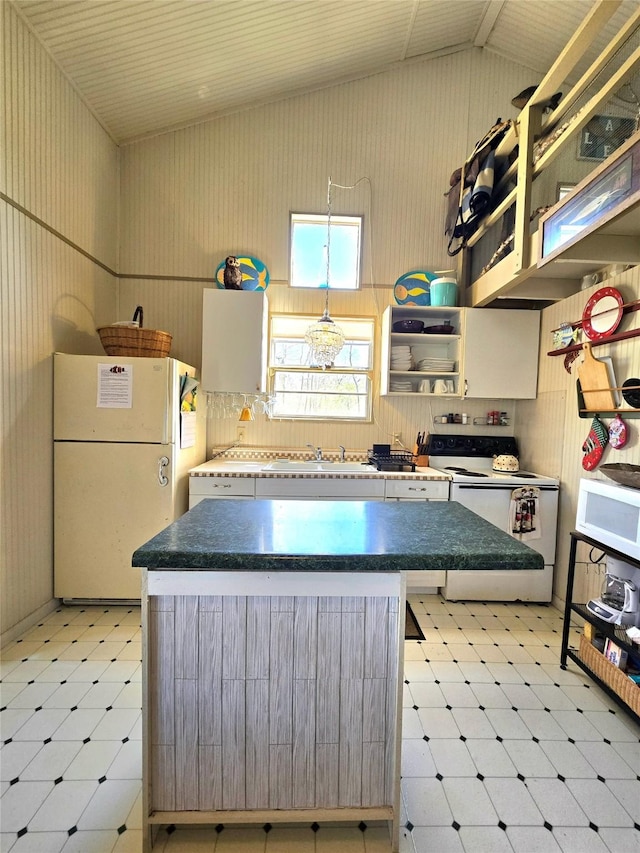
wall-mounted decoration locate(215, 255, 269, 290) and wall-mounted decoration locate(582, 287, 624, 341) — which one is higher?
wall-mounted decoration locate(215, 255, 269, 290)

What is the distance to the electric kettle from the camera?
3.19 meters

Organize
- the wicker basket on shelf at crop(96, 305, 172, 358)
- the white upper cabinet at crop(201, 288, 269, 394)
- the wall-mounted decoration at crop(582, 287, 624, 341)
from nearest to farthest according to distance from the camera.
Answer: the wall-mounted decoration at crop(582, 287, 624, 341) → the wicker basket on shelf at crop(96, 305, 172, 358) → the white upper cabinet at crop(201, 288, 269, 394)

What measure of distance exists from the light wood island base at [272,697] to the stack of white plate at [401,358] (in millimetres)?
2345

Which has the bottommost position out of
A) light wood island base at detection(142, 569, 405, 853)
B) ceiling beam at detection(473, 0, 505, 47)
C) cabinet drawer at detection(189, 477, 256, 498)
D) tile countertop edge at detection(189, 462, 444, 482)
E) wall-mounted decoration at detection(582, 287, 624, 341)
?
→ light wood island base at detection(142, 569, 405, 853)

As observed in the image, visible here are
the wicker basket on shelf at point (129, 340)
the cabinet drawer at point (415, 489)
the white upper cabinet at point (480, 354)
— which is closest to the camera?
the wicker basket on shelf at point (129, 340)

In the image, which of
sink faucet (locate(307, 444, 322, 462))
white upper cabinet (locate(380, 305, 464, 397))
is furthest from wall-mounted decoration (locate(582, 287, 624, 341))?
sink faucet (locate(307, 444, 322, 462))

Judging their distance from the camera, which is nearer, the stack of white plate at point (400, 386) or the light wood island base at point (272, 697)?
the light wood island base at point (272, 697)

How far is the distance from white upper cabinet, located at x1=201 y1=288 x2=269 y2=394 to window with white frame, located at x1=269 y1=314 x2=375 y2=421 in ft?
1.33

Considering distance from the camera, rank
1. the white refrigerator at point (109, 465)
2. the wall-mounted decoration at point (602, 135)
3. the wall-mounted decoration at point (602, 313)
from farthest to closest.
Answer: the white refrigerator at point (109, 465) < the wall-mounted decoration at point (602, 313) < the wall-mounted decoration at point (602, 135)

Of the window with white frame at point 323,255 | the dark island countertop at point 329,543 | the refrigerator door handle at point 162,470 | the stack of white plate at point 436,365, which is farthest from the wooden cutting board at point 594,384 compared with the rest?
the refrigerator door handle at point 162,470

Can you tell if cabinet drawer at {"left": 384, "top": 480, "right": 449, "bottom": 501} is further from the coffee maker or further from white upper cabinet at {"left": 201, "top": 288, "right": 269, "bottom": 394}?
white upper cabinet at {"left": 201, "top": 288, "right": 269, "bottom": 394}

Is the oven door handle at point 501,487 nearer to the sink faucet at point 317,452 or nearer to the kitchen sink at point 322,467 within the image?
the kitchen sink at point 322,467

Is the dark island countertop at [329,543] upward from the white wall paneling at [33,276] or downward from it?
downward

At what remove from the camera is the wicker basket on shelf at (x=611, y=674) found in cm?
172
